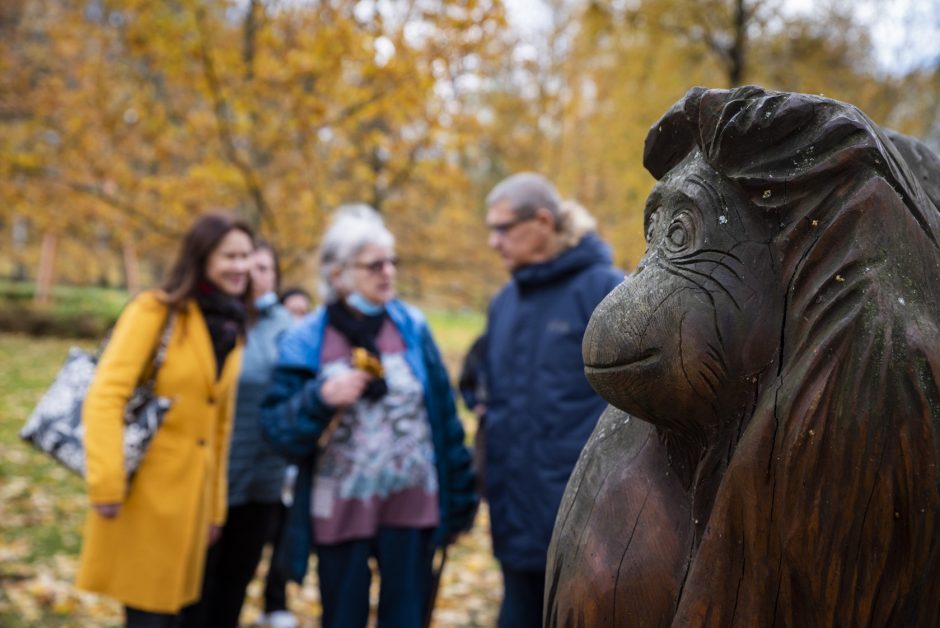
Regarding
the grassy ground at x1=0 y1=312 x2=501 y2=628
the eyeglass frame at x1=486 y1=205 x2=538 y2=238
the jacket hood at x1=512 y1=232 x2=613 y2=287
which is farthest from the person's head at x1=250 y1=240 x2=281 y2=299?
the grassy ground at x1=0 y1=312 x2=501 y2=628

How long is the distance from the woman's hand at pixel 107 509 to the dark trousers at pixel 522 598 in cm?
148

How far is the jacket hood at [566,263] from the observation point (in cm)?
293

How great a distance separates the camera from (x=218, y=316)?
3225 millimetres

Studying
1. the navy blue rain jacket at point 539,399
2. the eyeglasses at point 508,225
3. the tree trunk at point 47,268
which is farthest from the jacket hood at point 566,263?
the tree trunk at point 47,268

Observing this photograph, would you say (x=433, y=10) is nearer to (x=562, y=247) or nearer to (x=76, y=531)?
(x=562, y=247)

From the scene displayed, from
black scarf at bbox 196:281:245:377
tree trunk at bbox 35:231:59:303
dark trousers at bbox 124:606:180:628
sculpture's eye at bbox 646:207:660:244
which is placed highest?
tree trunk at bbox 35:231:59:303

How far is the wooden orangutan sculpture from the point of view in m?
0.85

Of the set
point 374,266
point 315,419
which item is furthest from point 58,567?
point 374,266

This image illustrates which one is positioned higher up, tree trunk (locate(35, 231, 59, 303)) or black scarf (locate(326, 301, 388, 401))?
tree trunk (locate(35, 231, 59, 303))

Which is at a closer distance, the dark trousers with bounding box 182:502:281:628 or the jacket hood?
the jacket hood

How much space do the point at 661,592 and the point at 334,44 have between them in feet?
21.5

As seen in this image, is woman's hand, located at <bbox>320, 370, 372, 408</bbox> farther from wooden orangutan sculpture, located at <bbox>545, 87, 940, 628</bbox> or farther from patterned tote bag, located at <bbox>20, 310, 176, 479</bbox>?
wooden orangutan sculpture, located at <bbox>545, 87, 940, 628</bbox>

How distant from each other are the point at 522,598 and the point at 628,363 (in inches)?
83.1

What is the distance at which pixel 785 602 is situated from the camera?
89 centimetres
